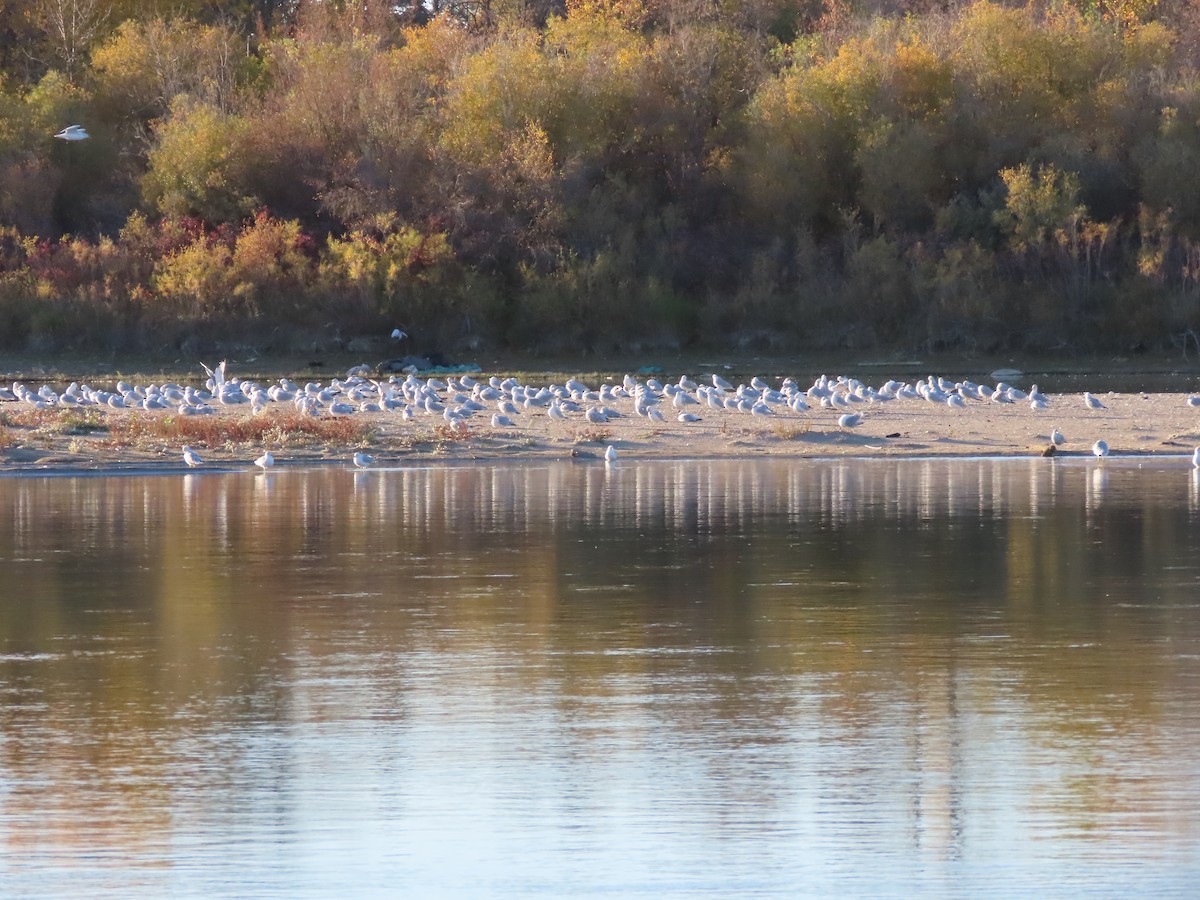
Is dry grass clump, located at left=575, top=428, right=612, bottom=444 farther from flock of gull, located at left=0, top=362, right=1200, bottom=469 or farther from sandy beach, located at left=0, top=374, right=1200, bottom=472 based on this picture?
flock of gull, located at left=0, top=362, right=1200, bottom=469

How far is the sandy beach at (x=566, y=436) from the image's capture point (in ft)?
74.6

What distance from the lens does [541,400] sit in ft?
91.4

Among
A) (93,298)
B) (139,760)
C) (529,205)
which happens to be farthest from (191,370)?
(139,760)

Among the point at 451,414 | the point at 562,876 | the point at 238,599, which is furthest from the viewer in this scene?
the point at 451,414

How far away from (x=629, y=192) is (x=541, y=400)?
21297 millimetres

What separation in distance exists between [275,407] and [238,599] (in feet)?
55.7

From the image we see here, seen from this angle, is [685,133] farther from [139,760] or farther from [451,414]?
[139,760]

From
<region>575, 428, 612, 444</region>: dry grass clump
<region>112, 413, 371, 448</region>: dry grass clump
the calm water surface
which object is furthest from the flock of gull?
the calm water surface

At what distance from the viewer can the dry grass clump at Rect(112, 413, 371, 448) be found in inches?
924

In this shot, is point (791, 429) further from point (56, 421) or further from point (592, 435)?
point (56, 421)

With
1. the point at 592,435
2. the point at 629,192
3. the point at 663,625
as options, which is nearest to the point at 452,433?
the point at 592,435

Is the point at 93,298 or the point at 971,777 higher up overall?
the point at 93,298

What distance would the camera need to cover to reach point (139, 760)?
24.0 feet

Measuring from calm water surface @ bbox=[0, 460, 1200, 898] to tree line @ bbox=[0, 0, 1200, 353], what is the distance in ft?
98.0
